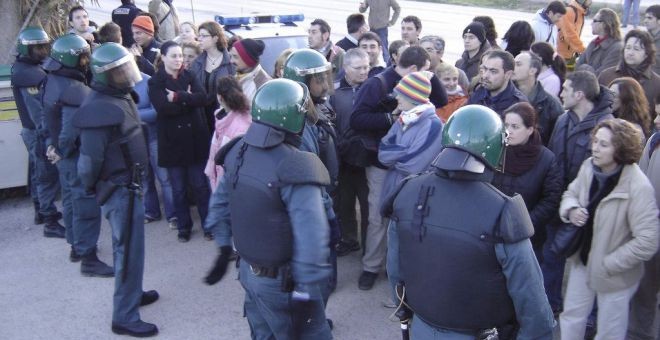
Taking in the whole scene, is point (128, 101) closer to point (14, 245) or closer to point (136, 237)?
point (136, 237)

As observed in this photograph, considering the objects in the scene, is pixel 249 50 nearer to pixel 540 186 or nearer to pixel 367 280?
pixel 367 280

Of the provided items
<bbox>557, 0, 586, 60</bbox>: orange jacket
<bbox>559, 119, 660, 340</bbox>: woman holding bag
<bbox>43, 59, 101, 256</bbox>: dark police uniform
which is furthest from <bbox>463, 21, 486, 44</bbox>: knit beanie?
<bbox>43, 59, 101, 256</bbox>: dark police uniform

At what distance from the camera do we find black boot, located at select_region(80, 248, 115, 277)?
623cm

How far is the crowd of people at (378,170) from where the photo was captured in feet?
9.83

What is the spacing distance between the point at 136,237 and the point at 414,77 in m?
2.39

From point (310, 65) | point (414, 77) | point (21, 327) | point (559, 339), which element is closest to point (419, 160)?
point (414, 77)

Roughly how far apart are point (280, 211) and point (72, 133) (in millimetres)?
3058

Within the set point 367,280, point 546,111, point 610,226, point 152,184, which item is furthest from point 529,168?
point 152,184

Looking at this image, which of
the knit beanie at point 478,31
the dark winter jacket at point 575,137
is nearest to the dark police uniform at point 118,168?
the dark winter jacket at point 575,137

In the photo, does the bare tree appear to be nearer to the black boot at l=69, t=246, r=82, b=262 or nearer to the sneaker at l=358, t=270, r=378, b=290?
the black boot at l=69, t=246, r=82, b=262

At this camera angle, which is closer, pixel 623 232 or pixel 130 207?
Result: pixel 623 232

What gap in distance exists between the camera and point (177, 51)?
21.3 ft

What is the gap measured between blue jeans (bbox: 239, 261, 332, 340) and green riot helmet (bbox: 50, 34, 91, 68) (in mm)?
3146

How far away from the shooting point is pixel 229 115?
5738mm
